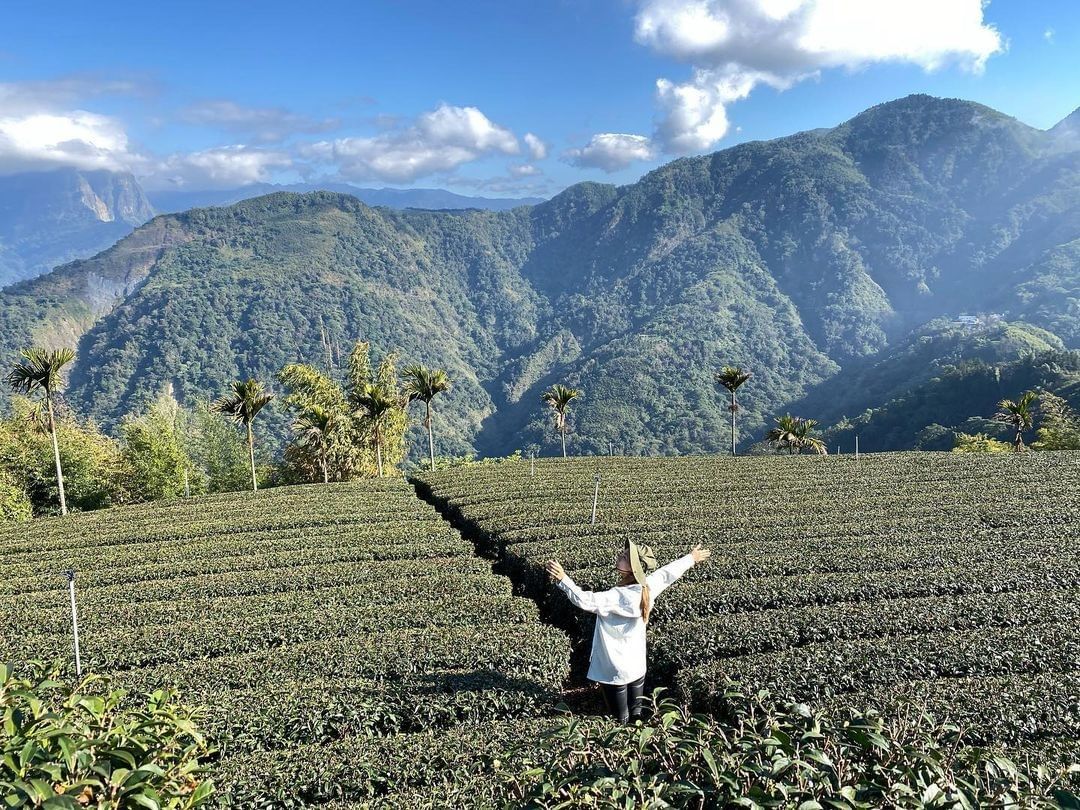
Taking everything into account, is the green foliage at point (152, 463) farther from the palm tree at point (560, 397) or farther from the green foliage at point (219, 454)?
the palm tree at point (560, 397)

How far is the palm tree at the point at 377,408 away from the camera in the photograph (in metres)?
36.8

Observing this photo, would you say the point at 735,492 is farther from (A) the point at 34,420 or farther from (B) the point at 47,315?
(B) the point at 47,315

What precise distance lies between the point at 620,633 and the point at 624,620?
0.15 m

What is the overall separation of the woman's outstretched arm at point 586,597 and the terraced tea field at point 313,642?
1.35 metres

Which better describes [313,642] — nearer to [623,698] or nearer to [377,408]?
[623,698]

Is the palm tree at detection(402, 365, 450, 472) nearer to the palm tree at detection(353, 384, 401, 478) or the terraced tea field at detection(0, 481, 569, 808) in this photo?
the palm tree at detection(353, 384, 401, 478)

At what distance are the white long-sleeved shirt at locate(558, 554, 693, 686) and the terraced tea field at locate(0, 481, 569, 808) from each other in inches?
33.9

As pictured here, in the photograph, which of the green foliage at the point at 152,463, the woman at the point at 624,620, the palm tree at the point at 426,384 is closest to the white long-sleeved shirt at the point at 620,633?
the woman at the point at 624,620

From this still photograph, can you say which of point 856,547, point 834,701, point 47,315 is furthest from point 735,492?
point 47,315

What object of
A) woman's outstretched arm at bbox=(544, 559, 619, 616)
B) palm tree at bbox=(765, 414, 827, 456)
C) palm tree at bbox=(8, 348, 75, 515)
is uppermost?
palm tree at bbox=(8, 348, 75, 515)

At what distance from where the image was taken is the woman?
6.80m

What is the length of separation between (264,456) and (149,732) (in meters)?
75.8

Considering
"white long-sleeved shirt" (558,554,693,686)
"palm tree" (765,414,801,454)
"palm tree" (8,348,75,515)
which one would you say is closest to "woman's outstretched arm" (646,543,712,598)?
"white long-sleeved shirt" (558,554,693,686)

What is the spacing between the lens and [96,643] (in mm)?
9992
